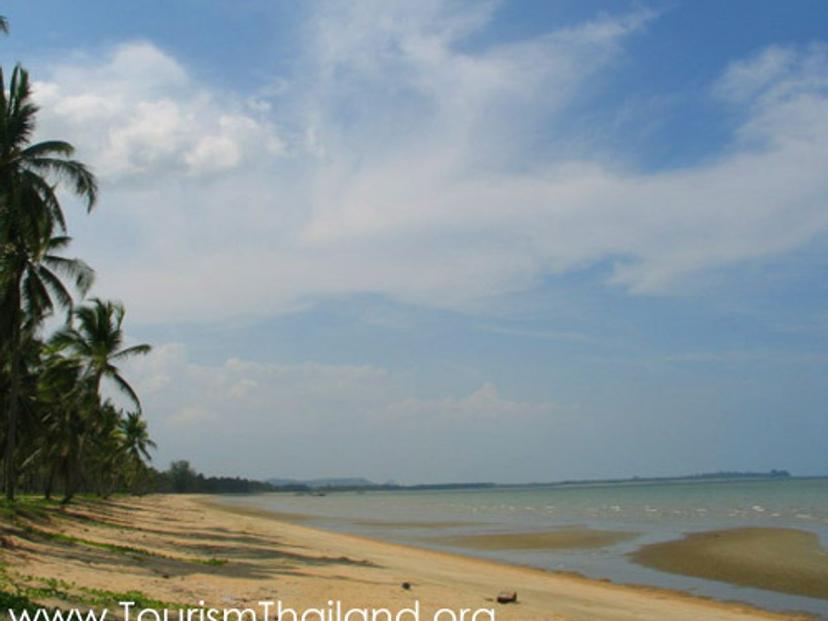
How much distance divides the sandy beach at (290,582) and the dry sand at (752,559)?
13.3 ft

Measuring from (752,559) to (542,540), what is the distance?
11.9 metres

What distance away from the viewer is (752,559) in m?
28.1

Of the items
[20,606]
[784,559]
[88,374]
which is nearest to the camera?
[20,606]

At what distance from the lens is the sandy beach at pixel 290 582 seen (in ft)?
42.7

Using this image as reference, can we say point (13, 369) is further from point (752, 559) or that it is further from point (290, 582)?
point (752, 559)

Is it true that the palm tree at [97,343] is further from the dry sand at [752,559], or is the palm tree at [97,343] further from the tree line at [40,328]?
the dry sand at [752,559]

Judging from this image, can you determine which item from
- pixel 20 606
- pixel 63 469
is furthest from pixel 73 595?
pixel 63 469

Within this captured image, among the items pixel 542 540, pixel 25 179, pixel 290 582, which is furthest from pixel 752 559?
pixel 25 179

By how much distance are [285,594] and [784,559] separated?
20.8 metres

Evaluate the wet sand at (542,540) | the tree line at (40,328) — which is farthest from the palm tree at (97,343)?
the wet sand at (542,540)

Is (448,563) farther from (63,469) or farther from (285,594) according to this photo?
(63,469)

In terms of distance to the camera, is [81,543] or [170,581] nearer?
[170,581]

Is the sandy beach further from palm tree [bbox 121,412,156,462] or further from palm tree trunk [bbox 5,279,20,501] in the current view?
palm tree [bbox 121,412,156,462]

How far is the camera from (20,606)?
28.5 feet
